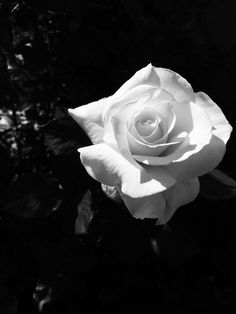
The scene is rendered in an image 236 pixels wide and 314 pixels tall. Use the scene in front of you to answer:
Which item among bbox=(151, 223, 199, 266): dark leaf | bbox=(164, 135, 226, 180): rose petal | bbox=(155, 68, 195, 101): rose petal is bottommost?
bbox=(151, 223, 199, 266): dark leaf

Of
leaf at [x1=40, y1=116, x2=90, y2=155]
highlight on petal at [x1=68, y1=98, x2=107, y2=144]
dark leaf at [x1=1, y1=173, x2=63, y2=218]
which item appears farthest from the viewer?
dark leaf at [x1=1, y1=173, x2=63, y2=218]

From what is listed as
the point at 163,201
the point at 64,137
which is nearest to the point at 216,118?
the point at 163,201

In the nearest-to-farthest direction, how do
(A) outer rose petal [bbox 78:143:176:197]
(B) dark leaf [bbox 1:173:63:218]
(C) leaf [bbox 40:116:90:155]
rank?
(A) outer rose petal [bbox 78:143:176:197] < (C) leaf [bbox 40:116:90:155] < (B) dark leaf [bbox 1:173:63:218]

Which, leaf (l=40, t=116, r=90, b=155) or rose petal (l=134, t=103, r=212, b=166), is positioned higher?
rose petal (l=134, t=103, r=212, b=166)

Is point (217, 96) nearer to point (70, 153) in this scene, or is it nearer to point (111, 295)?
point (70, 153)

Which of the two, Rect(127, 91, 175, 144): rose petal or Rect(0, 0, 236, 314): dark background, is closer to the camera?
Rect(127, 91, 175, 144): rose petal

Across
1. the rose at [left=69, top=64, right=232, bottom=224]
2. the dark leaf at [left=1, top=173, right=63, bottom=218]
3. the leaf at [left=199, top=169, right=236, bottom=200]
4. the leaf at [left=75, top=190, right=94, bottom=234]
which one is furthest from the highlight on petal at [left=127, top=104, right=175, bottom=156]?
the dark leaf at [left=1, top=173, right=63, bottom=218]

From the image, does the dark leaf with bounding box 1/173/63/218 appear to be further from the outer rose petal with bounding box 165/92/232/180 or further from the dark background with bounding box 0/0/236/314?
the outer rose petal with bounding box 165/92/232/180

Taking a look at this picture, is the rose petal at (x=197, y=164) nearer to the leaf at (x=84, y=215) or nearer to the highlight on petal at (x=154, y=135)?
the highlight on petal at (x=154, y=135)
